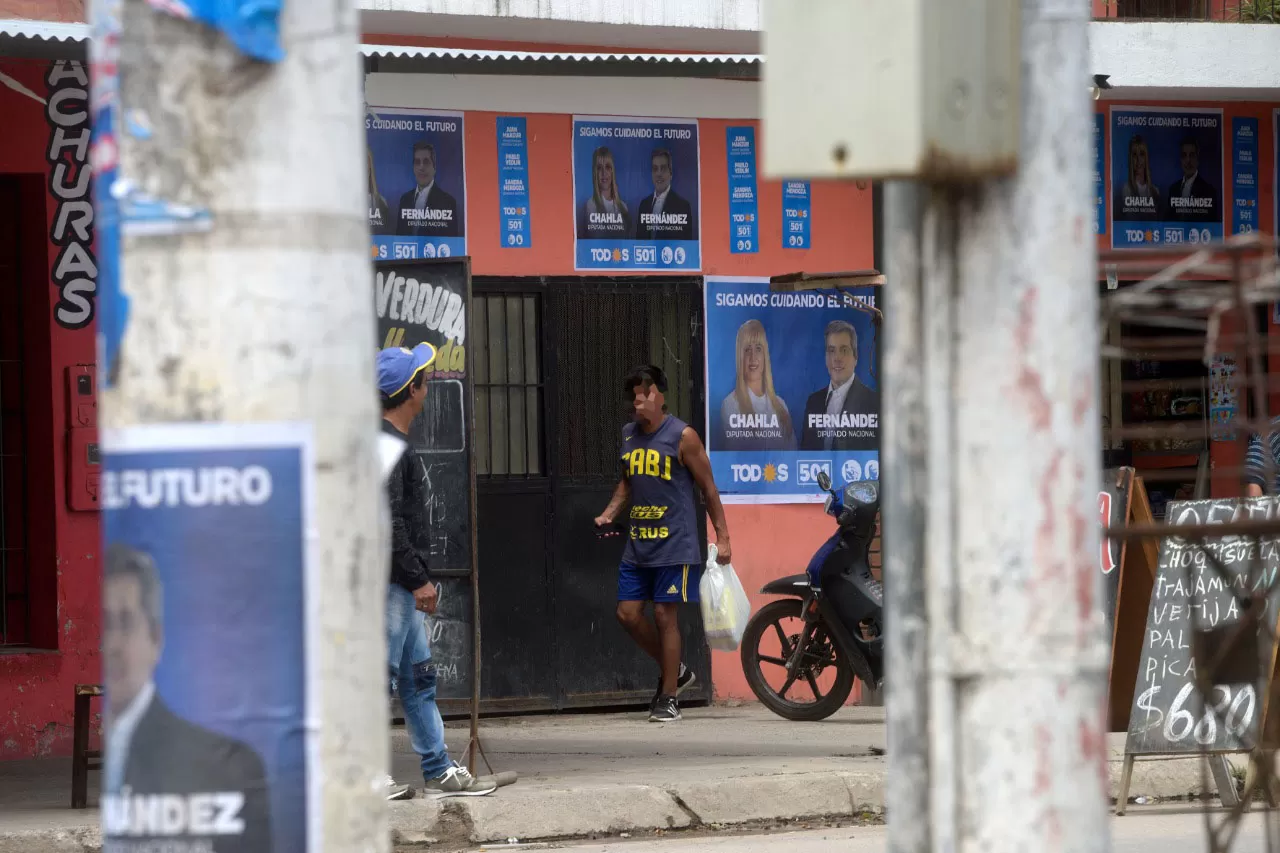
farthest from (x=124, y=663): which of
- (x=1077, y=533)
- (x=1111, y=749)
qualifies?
(x=1111, y=749)

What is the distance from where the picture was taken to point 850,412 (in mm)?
11078

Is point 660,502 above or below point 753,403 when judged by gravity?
below

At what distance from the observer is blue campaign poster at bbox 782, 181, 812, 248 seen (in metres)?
11.0

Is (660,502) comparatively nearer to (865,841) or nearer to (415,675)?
(415,675)

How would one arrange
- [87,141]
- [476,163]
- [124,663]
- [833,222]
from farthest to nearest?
[833,222]
[476,163]
[87,141]
[124,663]

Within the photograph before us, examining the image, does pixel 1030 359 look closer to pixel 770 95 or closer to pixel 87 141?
pixel 770 95

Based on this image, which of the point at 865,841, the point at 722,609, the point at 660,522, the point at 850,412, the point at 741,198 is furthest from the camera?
the point at 850,412

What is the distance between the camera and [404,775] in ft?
27.4

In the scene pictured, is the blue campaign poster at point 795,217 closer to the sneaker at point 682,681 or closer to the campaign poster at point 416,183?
the campaign poster at point 416,183

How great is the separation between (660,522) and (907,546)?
7.66 metres

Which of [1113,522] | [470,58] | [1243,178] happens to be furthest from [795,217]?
[1113,522]

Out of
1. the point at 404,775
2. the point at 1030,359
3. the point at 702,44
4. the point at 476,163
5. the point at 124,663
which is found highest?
the point at 702,44

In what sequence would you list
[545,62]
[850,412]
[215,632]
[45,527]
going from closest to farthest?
[215,632], [545,62], [45,527], [850,412]

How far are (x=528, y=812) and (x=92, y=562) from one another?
3.26 m
